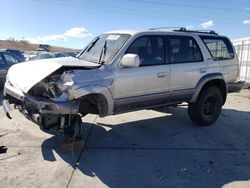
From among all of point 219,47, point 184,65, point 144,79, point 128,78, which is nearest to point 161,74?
point 144,79

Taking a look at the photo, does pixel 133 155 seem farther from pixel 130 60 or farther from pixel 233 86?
pixel 233 86

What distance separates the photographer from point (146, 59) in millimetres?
6367

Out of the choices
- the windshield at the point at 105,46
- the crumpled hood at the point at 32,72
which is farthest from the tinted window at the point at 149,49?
the crumpled hood at the point at 32,72

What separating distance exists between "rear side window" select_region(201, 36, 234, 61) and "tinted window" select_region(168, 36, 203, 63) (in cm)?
41

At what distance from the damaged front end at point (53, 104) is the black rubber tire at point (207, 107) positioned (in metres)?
2.96

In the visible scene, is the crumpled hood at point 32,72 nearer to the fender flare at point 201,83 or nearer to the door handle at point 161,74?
the door handle at point 161,74

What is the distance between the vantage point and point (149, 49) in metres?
6.48

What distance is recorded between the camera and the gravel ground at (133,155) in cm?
471

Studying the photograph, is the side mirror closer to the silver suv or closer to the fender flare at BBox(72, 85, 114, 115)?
the silver suv

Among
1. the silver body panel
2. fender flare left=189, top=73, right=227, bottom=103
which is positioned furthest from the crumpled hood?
fender flare left=189, top=73, right=227, bottom=103

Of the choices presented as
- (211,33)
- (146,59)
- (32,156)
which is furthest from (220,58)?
(32,156)

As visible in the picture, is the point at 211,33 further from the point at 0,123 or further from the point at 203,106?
the point at 0,123

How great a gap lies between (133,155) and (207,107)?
274 cm

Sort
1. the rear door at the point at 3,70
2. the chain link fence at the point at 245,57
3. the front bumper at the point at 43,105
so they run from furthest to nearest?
the chain link fence at the point at 245,57 → the rear door at the point at 3,70 → the front bumper at the point at 43,105
